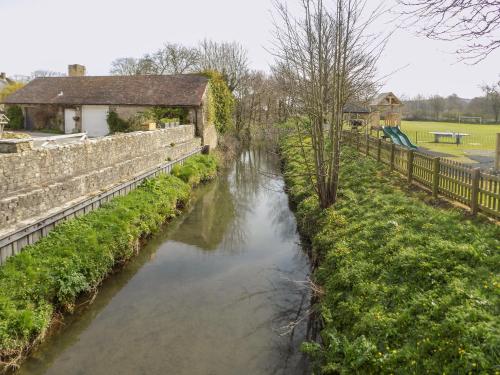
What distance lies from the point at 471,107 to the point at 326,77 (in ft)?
197

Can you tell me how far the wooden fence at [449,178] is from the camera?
8.64 metres

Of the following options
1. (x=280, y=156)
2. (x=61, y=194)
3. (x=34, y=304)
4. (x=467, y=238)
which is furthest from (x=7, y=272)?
(x=280, y=156)

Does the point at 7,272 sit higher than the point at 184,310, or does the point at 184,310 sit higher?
the point at 7,272

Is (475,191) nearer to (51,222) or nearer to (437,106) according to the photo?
(51,222)

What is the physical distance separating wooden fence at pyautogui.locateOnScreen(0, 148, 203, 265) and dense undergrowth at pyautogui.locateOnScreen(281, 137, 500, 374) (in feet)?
18.6

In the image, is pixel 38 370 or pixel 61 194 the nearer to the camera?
pixel 38 370

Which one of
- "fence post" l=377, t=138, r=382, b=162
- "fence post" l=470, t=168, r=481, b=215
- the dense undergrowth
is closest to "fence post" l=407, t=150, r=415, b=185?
the dense undergrowth

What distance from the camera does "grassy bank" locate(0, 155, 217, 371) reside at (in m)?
6.32

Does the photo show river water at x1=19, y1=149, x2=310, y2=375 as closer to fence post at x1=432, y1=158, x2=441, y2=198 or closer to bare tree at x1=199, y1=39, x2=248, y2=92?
fence post at x1=432, y1=158, x2=441, y2=198

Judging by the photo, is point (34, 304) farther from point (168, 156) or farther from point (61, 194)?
point (168, 156)

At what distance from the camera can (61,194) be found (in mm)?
10039

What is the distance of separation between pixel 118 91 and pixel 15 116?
7.43m

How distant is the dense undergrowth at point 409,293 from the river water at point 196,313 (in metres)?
0.92

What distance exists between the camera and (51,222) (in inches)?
360
